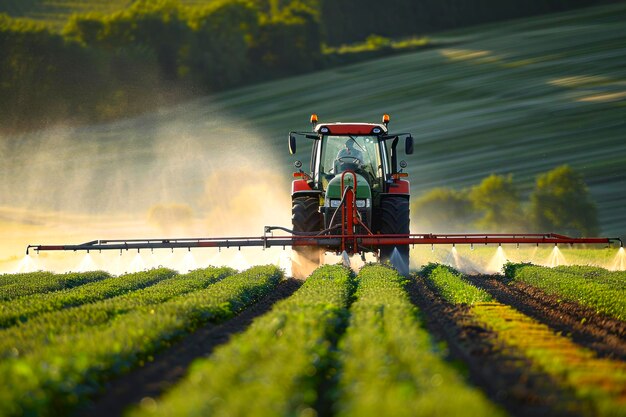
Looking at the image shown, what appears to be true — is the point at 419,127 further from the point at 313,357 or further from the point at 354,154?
the point at 313,357

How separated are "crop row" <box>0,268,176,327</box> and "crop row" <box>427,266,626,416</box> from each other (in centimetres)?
614

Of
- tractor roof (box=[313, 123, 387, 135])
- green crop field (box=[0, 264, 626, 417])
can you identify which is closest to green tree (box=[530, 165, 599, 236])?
tractor roof (box=[313, 123, 387, 135])

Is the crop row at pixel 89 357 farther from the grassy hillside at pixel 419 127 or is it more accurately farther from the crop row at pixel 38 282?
the grassy hillside at pixel 419 127

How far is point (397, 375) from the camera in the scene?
8203mm

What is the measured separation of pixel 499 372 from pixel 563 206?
1572 inches

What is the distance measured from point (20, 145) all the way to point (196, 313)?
49916 mm

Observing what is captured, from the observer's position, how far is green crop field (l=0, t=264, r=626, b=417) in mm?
7430

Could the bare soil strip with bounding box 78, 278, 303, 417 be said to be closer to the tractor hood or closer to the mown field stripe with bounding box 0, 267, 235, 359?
the mown field stripe with bounding box 0, 267, 235, 359

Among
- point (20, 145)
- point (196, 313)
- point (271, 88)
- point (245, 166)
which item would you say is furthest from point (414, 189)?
point (196, 313)

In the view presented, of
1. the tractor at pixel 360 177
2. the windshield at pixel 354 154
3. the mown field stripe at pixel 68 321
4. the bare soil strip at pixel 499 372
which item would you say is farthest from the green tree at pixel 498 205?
the bare soil strip at pixel 499 372

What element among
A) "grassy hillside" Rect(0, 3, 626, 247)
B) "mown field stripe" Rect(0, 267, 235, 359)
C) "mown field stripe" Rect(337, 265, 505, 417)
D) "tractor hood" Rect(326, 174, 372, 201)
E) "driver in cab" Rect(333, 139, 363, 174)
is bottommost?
"mown field stripe" Rect(337, 265, 505, 417)

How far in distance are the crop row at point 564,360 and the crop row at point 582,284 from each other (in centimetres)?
196

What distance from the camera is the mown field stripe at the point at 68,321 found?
1050cm

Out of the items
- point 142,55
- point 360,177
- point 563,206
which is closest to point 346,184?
point 360,177
